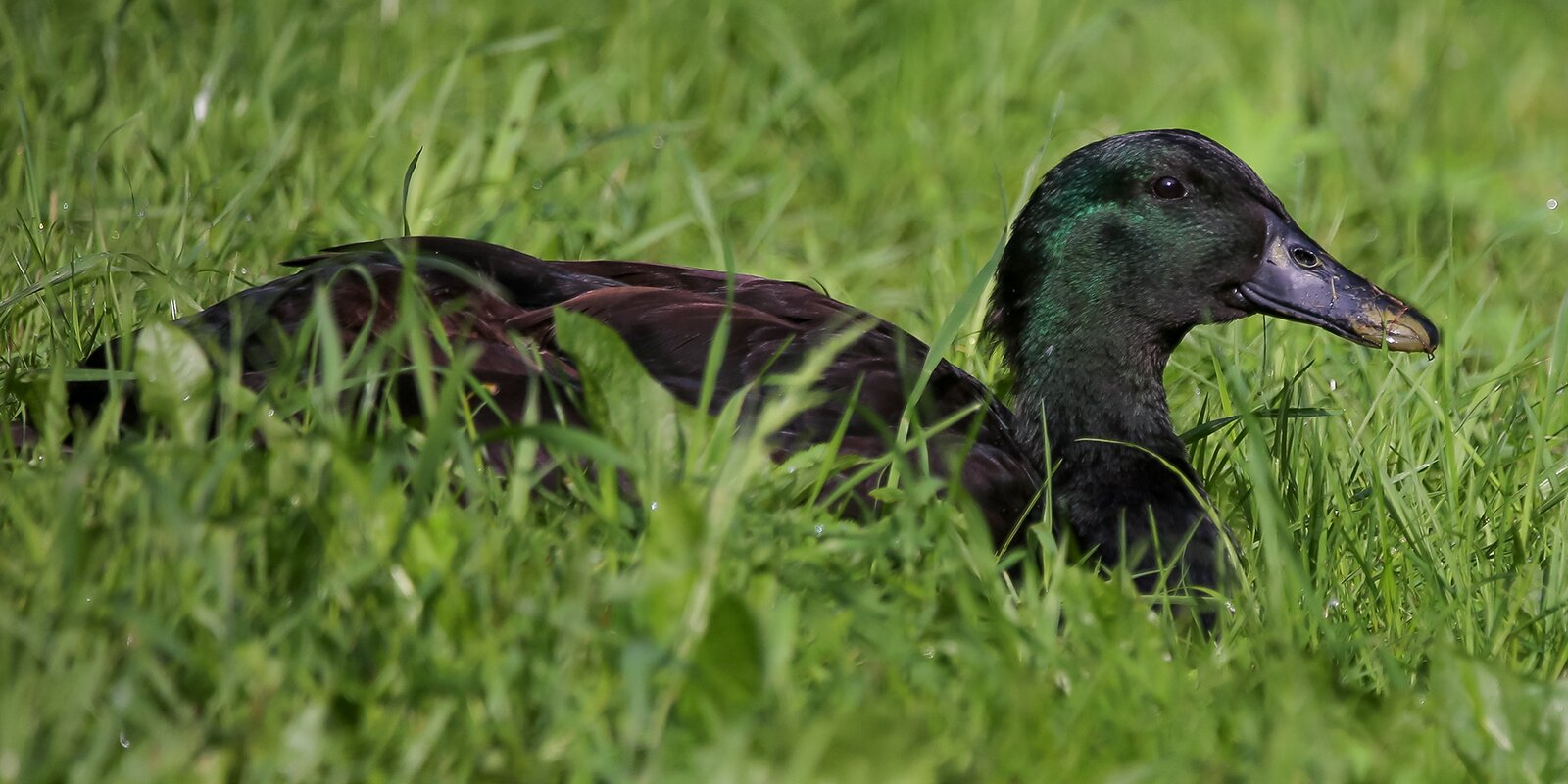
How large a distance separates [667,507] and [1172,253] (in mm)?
1499

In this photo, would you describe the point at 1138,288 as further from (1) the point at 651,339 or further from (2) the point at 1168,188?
(1) the point at 651,339

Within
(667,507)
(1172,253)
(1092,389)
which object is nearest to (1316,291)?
(1172,253)

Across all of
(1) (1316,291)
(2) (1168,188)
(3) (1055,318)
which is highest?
(2) (1168,188)

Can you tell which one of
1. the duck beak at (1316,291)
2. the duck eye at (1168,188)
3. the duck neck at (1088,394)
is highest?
the duck eye at (1168,188)

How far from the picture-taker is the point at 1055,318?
3.31 meters

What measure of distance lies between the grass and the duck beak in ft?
0.53

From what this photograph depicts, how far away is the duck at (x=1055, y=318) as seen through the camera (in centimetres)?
298

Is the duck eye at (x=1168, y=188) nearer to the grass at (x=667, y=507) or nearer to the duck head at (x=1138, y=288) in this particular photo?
the duck head at (x=1138, y=288)

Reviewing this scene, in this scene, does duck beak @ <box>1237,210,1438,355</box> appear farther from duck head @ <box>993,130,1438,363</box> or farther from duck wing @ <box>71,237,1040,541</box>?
duck wing @ <box>71,237,1040,541</box>

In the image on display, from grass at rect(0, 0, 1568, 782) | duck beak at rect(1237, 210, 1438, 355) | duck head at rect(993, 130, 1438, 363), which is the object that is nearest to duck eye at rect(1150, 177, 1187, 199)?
duck head at rect(993, 130, 1438, 363)

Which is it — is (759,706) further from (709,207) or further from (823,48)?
(823,48)

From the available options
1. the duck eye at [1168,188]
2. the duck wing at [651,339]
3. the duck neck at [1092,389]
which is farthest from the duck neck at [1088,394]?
the duck eye at [1168,188]

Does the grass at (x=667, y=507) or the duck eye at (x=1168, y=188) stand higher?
the duck eye at (x=1168, y=188)

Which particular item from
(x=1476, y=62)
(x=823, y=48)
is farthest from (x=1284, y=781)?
(x=1476, y=62)
